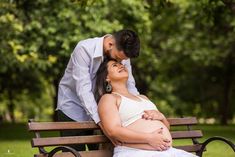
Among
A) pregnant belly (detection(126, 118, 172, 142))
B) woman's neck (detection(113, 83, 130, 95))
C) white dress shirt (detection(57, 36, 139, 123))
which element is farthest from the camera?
woman's neck (detection(113, 83, 130, 95))

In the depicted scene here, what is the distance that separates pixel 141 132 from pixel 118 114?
0.26 meters

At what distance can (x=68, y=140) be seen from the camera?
5.98 meters

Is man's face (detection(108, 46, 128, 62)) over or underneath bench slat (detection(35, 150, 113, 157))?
over

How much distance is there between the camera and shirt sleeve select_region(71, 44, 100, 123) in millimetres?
5898

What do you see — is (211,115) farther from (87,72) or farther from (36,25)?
(87,72)

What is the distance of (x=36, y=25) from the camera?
16.0m

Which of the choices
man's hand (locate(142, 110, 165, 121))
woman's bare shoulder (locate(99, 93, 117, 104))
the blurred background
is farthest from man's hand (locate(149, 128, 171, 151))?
the blurred background

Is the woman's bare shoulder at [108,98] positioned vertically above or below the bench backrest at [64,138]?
above

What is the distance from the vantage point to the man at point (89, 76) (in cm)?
570

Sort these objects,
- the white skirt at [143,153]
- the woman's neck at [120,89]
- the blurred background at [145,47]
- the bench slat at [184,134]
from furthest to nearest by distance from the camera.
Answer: the blurred background at [145,47] → the bench slat at [184,134] → the woman's neck at [120,89] → the white skirt at [143,153]

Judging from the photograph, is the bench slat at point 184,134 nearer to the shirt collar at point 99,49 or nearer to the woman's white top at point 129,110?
the woman's white top at point 129,110

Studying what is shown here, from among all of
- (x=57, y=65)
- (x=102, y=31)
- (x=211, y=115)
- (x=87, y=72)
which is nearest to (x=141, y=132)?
(x=87, y=72)

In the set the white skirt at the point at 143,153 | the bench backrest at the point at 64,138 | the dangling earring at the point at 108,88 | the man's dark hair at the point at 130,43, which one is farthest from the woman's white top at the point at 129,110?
the man's dark hair at the point at 130,43

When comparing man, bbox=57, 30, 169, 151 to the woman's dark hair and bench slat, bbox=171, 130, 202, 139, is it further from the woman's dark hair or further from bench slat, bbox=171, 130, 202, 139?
bench slat, bbox=171, 130, 202, 139
